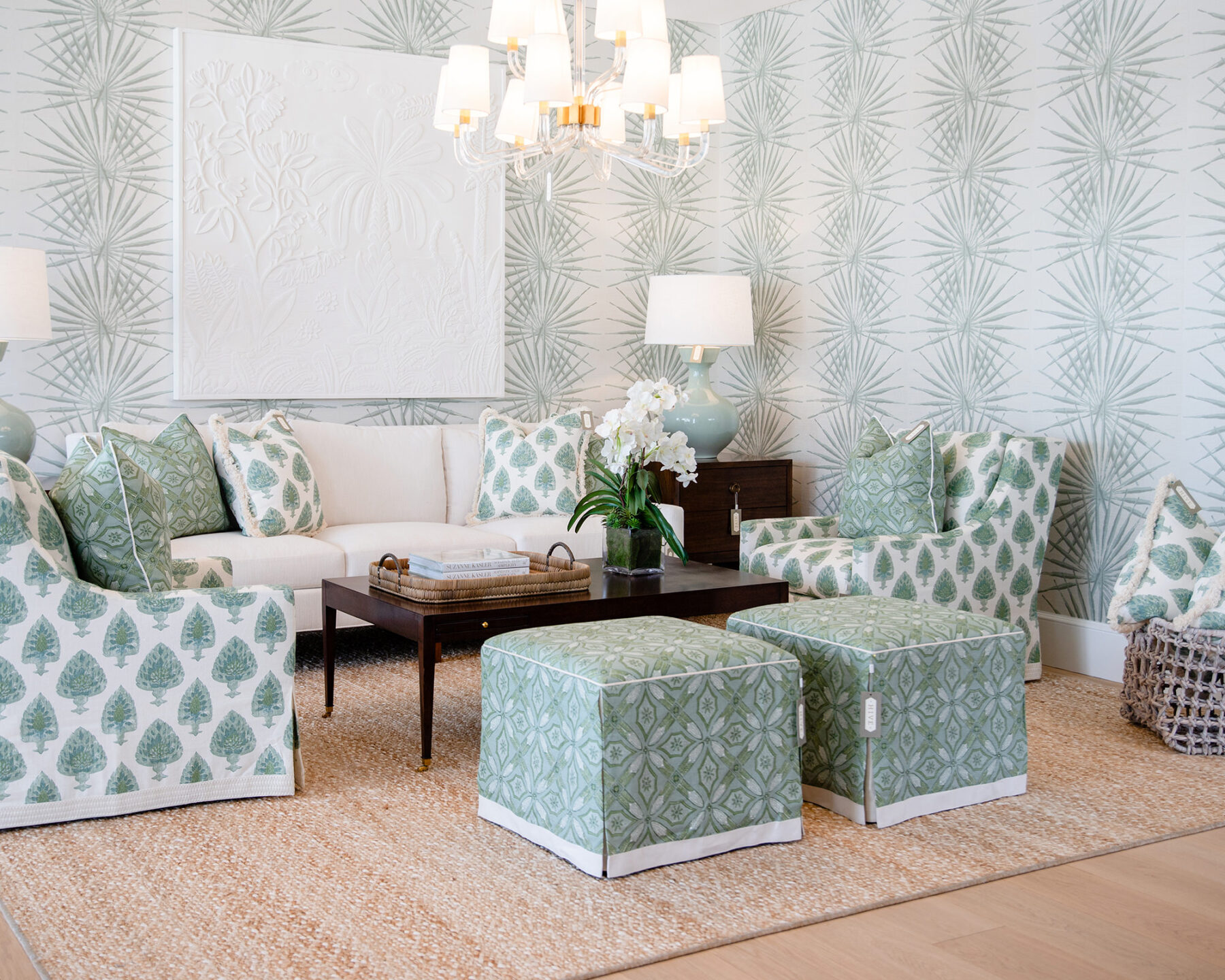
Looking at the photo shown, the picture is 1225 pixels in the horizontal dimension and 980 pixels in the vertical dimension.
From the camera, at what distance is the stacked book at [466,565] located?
10.5ft

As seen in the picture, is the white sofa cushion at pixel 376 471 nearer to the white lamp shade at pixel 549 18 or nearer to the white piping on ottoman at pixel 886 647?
the white lamp shade at pixel 549 18

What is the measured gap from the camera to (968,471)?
4.16 metres

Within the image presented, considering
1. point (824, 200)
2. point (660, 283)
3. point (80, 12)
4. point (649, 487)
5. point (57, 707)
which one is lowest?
point (57, 707)

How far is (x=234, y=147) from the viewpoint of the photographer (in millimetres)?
4645

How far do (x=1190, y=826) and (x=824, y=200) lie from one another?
3238mm

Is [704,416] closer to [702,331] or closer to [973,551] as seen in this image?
[702,331]

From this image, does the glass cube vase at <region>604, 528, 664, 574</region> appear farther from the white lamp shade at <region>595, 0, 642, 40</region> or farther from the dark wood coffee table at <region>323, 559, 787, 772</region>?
the white lamp shade at <region>595, 0, 642, 40</region>

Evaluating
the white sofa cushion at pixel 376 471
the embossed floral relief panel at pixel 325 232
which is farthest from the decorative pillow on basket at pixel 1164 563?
the embossed floral relief panel at pixel 325 232

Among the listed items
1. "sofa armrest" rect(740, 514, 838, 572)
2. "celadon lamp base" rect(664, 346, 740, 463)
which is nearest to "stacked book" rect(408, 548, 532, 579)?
"sofa armrest" rect(740, 514, 838, 572)

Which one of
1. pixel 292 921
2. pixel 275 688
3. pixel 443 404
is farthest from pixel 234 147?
pixel 292 921

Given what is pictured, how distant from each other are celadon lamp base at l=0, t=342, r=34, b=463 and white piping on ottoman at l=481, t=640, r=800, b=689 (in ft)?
6.88

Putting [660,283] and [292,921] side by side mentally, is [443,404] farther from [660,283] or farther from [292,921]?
[292,921]

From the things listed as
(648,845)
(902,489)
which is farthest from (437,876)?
(902,489)

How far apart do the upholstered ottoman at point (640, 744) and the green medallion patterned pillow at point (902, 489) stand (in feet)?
5.11
